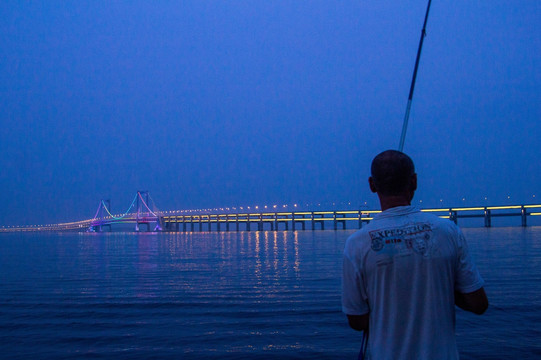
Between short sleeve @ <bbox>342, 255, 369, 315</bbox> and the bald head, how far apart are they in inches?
11.9

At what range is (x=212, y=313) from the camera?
259 inches

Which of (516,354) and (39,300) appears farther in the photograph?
(39,300)

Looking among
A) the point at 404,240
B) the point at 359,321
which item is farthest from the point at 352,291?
the point at 404,240

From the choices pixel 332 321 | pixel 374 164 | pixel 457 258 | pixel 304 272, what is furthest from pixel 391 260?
pixel 304 272

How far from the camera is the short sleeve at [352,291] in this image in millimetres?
1792

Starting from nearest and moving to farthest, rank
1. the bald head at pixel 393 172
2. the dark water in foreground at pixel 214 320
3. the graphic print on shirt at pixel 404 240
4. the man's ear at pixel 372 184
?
1. the graphic print on shirt at pixel 404 240
2. the bald head at pixel 393 172
3. the man's ear at pixel 372 184
4. the dark water in foreground at pixel 214 320

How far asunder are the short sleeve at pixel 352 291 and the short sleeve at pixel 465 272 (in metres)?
0.34

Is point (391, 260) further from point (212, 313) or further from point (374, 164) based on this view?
point (212, 313)

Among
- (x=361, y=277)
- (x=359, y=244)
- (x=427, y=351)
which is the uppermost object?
(x=359, y=244)

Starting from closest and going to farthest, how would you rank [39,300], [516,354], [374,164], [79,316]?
[374,164] < [516,354] < [79,316] < [39,300]

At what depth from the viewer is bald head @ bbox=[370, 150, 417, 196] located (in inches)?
72.4

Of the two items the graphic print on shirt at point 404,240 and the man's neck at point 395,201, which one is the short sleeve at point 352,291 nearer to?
the graphic print on shirt at point 404,240

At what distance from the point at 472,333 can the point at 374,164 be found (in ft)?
13.2

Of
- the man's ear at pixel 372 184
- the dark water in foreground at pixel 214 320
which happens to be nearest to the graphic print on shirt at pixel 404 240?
the man's ear at pixel 372 184
